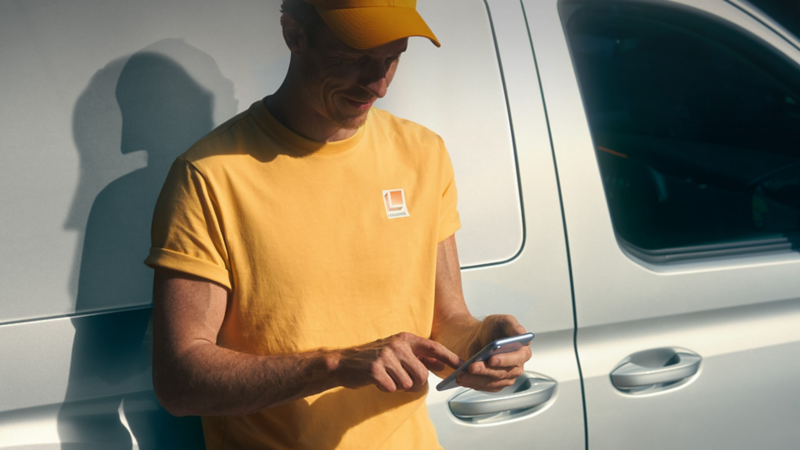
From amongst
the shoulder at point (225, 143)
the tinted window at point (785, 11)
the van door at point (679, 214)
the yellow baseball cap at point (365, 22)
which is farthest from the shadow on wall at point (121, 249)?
the tinted window at point (785, 11)

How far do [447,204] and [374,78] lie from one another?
1.19ft

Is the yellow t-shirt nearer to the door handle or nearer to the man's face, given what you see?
the man's face

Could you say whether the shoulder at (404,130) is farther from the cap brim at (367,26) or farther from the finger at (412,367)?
the finger at (412,367)

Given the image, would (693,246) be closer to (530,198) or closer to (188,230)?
(530,198)

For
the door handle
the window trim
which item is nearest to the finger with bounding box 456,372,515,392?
the door handle

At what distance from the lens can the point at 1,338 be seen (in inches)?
51.2

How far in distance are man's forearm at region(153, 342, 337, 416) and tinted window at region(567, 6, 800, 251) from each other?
4.27 ft

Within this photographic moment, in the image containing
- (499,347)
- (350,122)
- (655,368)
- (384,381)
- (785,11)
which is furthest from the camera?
(785,11)

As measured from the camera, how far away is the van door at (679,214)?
6.01ft

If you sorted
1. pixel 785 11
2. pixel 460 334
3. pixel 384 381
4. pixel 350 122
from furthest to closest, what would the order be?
pixel 785 11 < pixel 460 334 < pixel 350 122 < pixel 384 381

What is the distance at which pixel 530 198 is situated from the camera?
5.75 ft

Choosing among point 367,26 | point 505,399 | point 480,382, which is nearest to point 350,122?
point 367,26

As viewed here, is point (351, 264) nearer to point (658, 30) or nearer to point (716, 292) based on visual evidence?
point (716, 292)

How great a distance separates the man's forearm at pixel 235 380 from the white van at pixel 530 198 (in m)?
0.21
